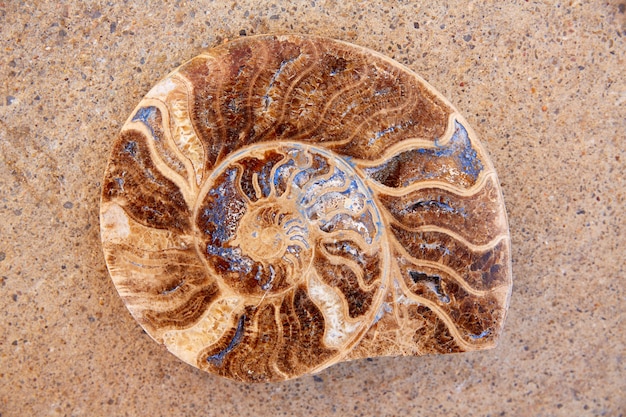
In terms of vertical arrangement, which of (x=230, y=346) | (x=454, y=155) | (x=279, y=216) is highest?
(x=454, y=155)

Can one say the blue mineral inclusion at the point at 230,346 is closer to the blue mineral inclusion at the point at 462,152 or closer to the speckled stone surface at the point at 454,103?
the speckled stone surface at the point at 454,103

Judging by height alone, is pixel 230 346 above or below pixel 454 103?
below

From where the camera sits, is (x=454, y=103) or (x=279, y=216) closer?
(x=279, y=216)

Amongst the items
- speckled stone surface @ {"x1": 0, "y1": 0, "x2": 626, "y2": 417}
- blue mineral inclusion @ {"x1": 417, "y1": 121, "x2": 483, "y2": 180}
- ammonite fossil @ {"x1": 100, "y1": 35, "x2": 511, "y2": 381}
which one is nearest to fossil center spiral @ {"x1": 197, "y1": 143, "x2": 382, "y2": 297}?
ammonite fossil @ {"x1": 100, "y1": 35, "x2": 511, "y2": 381}

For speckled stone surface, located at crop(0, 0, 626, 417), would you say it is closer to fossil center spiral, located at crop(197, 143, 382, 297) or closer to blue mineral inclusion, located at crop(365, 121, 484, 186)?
blue mineral inclusion, located at crop(365, 121, 484, 186)

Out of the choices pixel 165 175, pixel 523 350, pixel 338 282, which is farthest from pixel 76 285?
pixel 523 350

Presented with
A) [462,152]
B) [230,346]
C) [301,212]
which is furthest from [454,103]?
[230,346]

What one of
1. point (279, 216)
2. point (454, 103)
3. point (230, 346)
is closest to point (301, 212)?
point (279, 216)

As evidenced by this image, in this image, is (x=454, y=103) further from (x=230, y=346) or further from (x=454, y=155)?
(x=230, y=346)
